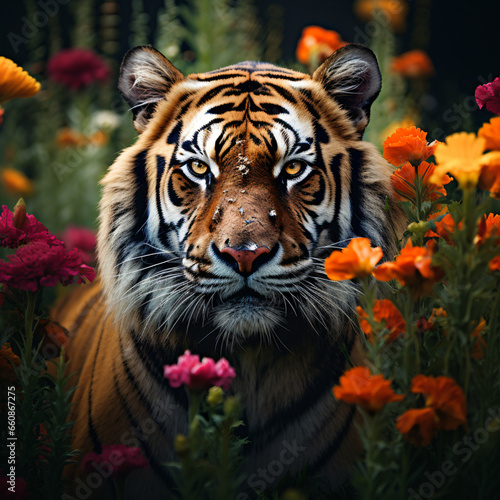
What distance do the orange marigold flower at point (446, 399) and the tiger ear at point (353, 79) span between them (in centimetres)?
102

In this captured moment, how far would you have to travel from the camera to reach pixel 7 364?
65.0 inches

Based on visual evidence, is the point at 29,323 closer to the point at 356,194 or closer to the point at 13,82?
the point at 13,82

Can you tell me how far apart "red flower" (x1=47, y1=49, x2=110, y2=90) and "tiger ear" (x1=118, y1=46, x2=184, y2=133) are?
2.16 m

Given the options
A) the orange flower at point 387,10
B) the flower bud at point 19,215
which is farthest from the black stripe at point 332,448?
the orange flower at point 387,10

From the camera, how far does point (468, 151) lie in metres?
1.16

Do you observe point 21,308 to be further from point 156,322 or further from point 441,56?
point 441,56

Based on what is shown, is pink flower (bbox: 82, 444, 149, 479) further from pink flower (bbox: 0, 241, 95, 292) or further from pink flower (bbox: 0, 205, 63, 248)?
pink flower (bbox: 0, 205, 63, 248)

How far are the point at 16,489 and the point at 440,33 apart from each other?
16.7 feet

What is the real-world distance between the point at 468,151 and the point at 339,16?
4.63 metres

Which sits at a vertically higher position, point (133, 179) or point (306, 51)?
point (306, 51)

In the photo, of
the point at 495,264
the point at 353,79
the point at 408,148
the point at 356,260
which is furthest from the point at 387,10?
the point at 356,260

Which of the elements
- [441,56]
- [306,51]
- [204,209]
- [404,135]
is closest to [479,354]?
[404,135]

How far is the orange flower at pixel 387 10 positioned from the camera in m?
3.66

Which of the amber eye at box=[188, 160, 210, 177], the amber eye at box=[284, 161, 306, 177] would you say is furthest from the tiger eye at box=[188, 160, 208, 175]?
the amber eye at box=[284, 161, 306, 177]
